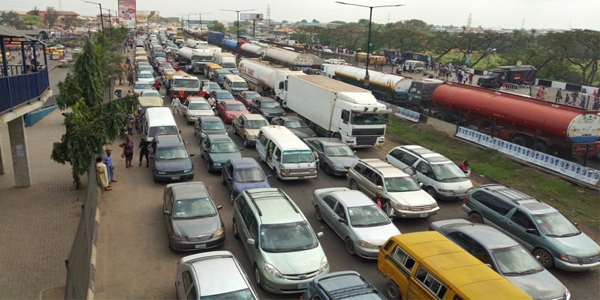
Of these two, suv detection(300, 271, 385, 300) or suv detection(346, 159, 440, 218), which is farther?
A: suv detection(346, 159, 440, 218)

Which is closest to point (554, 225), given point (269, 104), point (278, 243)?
point (278, 243)

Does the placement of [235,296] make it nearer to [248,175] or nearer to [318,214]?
[318,214]

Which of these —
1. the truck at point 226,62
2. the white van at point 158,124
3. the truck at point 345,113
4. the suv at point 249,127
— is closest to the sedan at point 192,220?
the white van at point 158,124

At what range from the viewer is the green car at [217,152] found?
61.2 ft

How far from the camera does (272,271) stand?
10.0 meters

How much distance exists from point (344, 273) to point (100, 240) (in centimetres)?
759

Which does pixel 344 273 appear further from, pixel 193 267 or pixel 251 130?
pixel 251 130

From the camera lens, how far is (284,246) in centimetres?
1073

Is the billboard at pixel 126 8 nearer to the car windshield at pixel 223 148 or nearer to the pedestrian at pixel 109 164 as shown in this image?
the car windshield at pixel 223 148

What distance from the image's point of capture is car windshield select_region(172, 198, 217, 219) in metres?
12.4

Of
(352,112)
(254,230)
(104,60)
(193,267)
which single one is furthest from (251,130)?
(104,60)

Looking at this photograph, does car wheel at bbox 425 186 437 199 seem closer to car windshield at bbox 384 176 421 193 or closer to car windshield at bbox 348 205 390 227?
car windshield at bbox 384 176 421 193

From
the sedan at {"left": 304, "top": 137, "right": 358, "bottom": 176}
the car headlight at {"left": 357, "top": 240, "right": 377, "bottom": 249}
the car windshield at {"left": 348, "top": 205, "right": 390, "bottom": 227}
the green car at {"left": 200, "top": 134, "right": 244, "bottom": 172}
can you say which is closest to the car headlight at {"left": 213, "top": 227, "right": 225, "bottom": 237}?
the car windshield at {"left": 348, "top": 205, "right": 390, "bottom": 227}

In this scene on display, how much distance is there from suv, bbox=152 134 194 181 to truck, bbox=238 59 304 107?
48.4 ft
